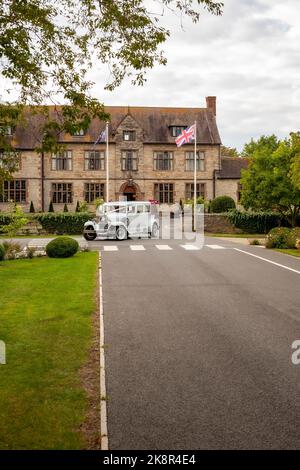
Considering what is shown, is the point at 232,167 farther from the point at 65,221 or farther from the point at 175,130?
the point at 65,221

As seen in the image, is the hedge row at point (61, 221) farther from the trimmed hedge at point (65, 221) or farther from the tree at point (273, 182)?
the tree at point (273, 182)

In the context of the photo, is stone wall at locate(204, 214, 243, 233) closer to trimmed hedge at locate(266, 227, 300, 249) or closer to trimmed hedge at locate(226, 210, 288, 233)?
trimmed hedge at locate(226, 210, 288, 233)

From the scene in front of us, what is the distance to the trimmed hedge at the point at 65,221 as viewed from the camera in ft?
128

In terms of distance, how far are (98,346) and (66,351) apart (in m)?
0.67

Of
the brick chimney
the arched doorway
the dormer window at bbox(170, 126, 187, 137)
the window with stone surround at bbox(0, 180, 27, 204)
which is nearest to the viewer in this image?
the window with stone surround at bbox(0, 180, 27, 204)

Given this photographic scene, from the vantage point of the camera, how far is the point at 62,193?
52.9 metres

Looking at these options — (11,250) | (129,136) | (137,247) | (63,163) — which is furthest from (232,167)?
(11,250)

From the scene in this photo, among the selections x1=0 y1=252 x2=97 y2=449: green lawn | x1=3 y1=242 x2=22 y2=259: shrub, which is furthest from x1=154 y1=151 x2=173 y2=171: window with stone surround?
x1=0 y1=252 x2=97 y2=449: green lawn

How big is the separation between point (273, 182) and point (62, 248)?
21470mm

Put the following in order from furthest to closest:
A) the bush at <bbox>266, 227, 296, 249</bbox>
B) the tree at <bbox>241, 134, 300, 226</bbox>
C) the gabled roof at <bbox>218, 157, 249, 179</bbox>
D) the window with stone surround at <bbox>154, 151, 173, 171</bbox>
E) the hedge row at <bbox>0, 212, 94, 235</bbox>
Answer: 1. the gabled roof at <bbox>218, 157, 249, 179</bbox>
2. the window with stone surround at <bbox>154, 151, 173, 171</bbox>
3. the tree at <bbox>241, 134, 300, 226</bbox>
4. the hedge row at <bbox>0, 212, 94, 235</bbox>
5. the bush at <bbox>266, 227, 296, 249</bbox>

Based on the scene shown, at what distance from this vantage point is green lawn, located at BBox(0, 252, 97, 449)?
19.4ft

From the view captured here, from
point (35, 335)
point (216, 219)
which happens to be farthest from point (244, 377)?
point (216, 219)

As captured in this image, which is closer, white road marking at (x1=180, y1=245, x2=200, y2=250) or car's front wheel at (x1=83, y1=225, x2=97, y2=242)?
white road marking at (x1=180, y1=245, x2=200, y2=250)

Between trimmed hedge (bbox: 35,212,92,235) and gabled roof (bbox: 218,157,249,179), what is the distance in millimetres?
20597
